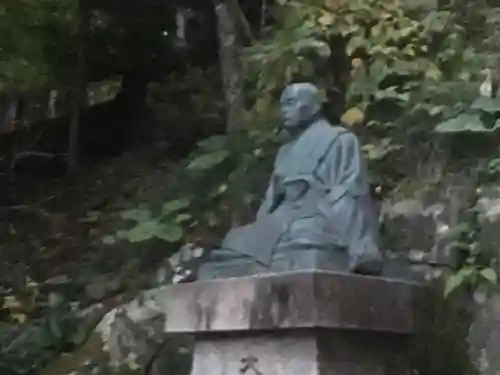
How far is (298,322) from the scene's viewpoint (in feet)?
12.9

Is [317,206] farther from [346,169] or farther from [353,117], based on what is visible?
[353,117]

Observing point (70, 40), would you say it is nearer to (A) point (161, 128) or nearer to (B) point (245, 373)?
(A) point (161, 128)

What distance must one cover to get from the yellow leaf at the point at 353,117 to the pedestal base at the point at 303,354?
1.89 metres

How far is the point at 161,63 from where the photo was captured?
10141mm

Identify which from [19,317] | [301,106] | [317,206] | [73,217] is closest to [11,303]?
[19,317]

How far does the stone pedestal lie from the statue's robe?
0.18 metres

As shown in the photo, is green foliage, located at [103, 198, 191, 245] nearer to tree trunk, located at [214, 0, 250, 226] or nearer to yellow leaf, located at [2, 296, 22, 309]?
tree trunk, located at [214, 0, 250, 226]

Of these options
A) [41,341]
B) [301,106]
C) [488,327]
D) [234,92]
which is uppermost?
[301,106]

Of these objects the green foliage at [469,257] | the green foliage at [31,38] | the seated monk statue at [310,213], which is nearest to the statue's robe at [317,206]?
the seated monk statue at [310,213]

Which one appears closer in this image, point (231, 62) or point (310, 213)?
point (310, 213)

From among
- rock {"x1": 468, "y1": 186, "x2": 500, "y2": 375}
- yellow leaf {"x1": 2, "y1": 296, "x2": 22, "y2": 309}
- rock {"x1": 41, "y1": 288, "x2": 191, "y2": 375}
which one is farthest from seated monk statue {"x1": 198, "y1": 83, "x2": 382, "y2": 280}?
yellow leaf {"x1": 2, "y1": 296, "x2": 22, "y2": 309}

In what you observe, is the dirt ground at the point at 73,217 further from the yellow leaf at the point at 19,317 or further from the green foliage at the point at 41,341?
the green foliage at the point at 41,341

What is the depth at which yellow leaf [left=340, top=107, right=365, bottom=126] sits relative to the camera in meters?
6.04

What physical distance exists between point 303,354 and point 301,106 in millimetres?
1142
